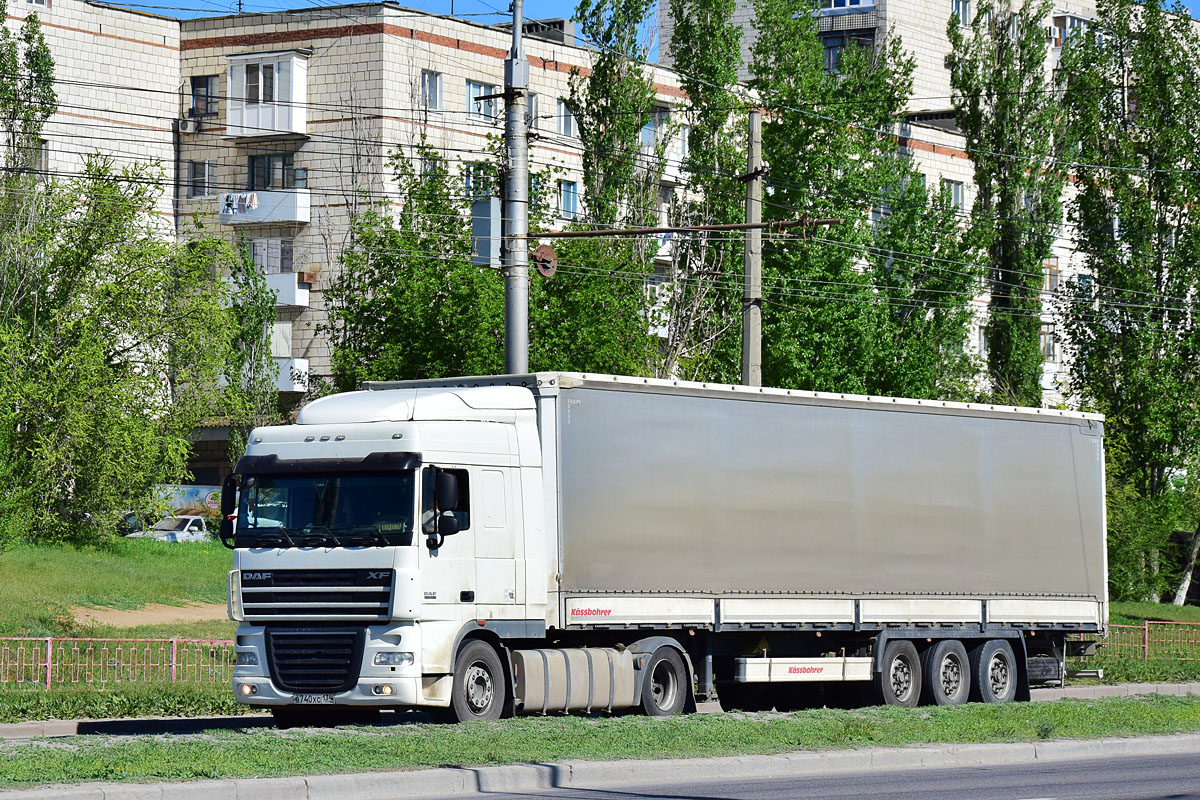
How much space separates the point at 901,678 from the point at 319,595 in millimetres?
8148

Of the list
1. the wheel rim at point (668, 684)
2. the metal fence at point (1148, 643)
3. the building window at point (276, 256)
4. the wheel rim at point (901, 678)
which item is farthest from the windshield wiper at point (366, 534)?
the building window at point (276, 256)

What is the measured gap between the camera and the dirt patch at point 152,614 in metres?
36.4

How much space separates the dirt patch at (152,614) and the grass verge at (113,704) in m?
12.8

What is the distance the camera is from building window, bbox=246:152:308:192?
63.0 meters

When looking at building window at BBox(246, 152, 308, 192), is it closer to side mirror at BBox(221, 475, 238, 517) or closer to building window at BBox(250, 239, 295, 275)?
building window at BBox(250, 239, 295, 275)

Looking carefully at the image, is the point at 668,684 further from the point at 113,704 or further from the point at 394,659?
the point at 113,704

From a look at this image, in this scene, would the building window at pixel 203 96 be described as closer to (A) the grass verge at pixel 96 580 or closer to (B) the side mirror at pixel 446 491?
(A) the grass verge at pixel 96 580

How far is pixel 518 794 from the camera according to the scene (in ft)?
43.0

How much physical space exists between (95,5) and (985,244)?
31.5 meters

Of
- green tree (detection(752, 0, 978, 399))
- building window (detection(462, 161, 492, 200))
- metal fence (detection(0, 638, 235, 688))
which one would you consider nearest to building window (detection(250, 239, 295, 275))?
green tree (detection(752, 0, 978, 399))

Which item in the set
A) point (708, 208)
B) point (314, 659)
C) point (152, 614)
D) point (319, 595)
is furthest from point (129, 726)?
point (708, 208)

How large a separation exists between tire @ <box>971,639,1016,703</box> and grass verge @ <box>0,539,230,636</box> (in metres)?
16.3

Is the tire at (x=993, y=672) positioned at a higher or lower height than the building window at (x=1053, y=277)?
lower

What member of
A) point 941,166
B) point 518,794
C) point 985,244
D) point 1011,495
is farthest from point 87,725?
point 941,166
